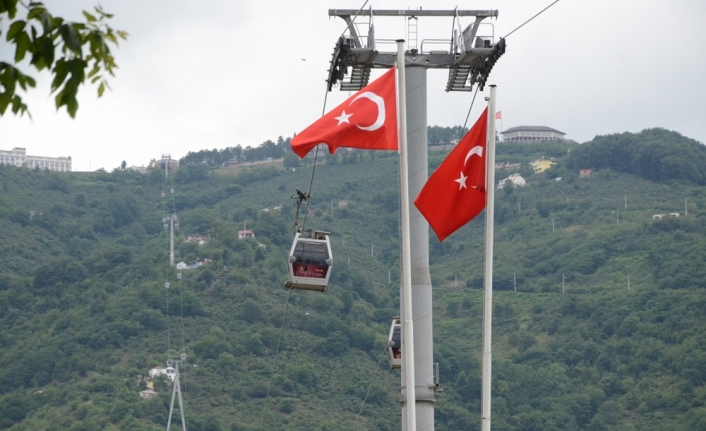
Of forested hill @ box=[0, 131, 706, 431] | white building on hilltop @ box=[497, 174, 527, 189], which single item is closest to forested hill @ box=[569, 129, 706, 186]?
forested hill @ box=[0, 131, 706, 431]

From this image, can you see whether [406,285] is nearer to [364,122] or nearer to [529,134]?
[364,122]

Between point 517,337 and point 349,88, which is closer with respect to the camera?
point 349,88

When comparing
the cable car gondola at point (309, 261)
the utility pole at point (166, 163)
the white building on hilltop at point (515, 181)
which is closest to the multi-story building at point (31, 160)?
the utility pole at point (166, 163)

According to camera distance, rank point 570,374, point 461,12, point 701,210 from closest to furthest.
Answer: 1. point 461,12
2. point 570,374
3. point 701,210

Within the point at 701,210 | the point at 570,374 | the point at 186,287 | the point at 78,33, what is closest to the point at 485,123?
the point at 78,33

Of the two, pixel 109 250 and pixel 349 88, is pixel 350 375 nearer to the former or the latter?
pixel 109 250
